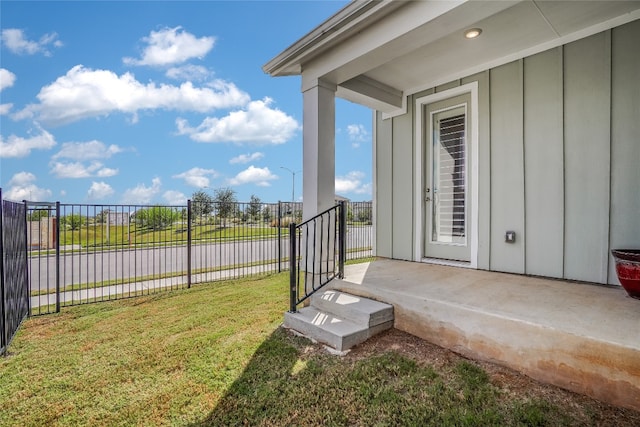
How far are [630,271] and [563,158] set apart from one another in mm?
1263

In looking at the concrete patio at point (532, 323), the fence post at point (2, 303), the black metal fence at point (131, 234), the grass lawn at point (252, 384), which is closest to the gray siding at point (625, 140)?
the concrete patio at point (532, 323)

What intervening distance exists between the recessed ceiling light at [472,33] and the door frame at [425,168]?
0.83 metres

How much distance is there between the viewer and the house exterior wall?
2.80m

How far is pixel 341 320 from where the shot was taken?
281 cm

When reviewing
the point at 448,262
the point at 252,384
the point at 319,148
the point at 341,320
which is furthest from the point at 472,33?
the point at 252,384

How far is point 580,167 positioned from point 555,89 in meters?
0.87

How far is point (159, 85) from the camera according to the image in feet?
42.3

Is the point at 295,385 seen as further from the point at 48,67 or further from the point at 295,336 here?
the point at 48,67

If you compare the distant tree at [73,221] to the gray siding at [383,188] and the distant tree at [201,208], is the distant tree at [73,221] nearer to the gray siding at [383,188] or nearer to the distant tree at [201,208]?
the distant tree at [201,208]

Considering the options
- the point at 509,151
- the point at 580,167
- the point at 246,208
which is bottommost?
the point at 246,208

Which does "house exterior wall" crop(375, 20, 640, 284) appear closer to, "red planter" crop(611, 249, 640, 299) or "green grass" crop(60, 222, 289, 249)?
"red planter" crop(611, 249, 640, 299)

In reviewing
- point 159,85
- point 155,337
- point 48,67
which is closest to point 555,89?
point 155,337

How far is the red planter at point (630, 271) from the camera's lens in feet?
7.81

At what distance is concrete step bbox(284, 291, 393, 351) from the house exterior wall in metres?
1.82
